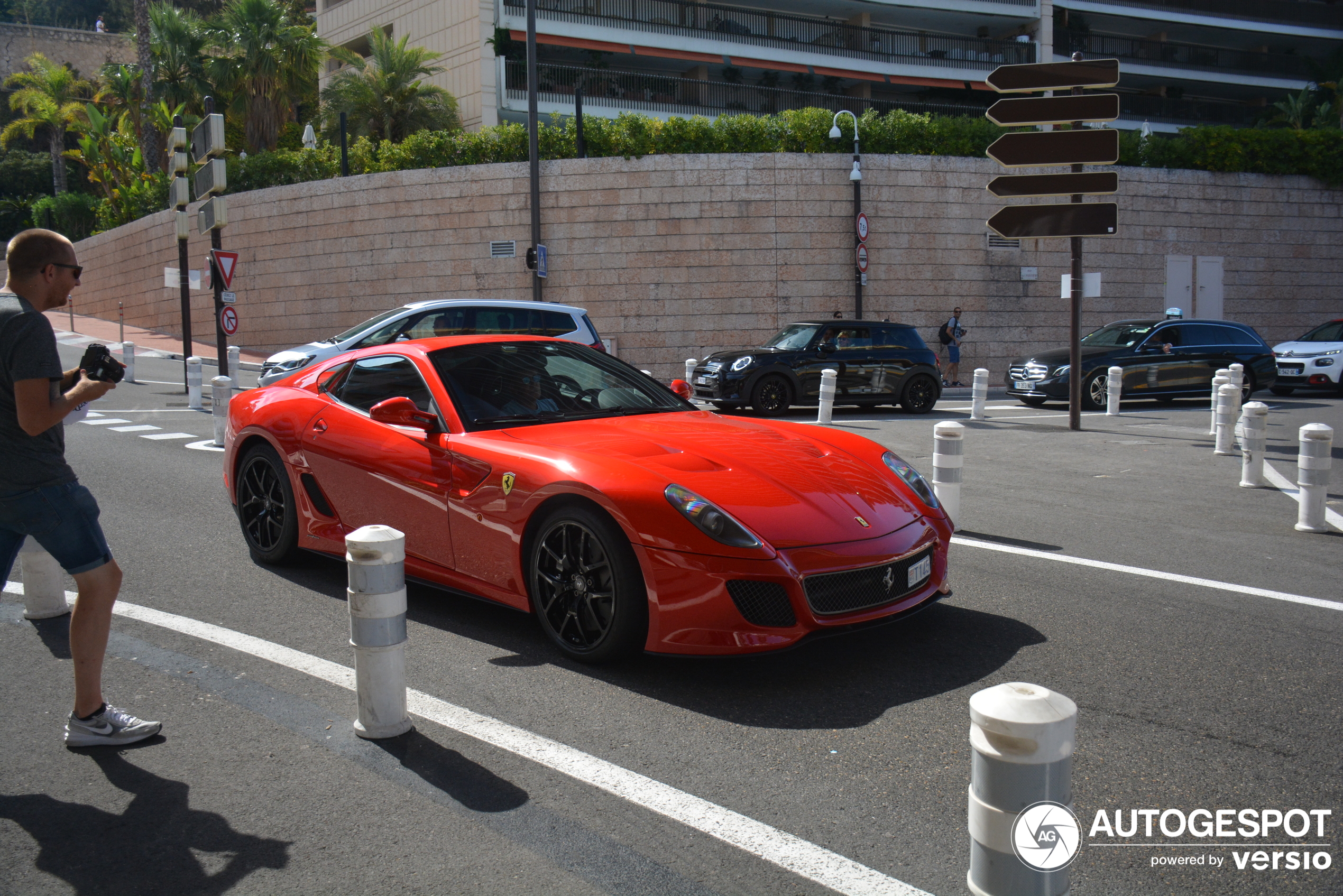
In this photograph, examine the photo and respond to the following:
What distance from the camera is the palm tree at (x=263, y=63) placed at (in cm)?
3306

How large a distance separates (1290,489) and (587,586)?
305 inches

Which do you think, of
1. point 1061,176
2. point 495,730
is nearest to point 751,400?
point 1061,176

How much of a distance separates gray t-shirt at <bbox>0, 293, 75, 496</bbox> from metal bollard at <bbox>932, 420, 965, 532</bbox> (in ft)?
16.5

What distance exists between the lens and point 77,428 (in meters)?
13.2

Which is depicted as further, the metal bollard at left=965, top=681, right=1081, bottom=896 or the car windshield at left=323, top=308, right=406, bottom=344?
the car windshield at left=323, top=308, right=406, bottom=344

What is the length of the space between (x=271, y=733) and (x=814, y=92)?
34.4 metres

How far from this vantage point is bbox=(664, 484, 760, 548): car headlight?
156 inches

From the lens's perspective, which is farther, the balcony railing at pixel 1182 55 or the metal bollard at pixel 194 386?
the balcony railing at pixel 1182 55

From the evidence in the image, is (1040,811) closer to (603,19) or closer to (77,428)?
(77,428)

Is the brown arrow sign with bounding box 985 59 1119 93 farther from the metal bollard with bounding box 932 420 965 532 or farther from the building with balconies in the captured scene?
the building with balconies

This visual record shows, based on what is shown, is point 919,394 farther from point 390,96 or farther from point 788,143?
point 390,96

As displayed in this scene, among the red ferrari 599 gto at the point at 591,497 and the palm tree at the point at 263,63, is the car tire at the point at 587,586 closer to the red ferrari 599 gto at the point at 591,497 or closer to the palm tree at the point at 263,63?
the red ferrari 599 gto at the point at 591,497

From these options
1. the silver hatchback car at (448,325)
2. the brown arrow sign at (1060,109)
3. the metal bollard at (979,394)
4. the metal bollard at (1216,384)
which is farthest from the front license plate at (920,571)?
the metal bollard at (979,394)

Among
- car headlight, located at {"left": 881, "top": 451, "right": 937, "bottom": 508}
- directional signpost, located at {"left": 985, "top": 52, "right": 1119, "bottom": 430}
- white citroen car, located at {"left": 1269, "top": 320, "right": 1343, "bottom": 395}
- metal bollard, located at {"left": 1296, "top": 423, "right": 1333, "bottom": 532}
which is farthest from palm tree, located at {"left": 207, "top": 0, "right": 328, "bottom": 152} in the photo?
car headlight, located at {"left": 881, "top": 451, "right": 937, "bottom": 508}
